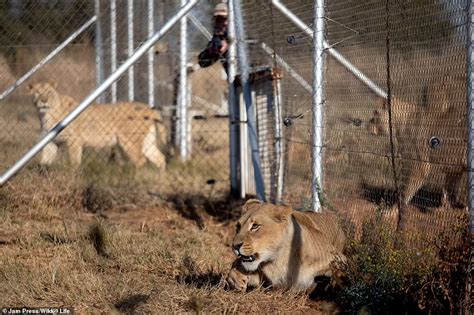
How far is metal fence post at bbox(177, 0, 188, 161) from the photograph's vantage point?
9.72m

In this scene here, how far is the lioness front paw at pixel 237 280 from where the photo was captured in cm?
471

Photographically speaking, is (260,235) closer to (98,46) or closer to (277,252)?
(277,252)

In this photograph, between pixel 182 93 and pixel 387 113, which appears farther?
pixel 182 93

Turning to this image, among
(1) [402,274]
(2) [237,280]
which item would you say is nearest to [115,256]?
(2) [237,280]

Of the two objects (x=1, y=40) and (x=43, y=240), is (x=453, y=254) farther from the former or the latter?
(x=1, y=40)

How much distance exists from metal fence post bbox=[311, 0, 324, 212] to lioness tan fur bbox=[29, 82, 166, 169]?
5300mm

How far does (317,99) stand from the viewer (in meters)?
5.89

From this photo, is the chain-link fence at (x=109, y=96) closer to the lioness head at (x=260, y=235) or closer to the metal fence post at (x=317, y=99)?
the metal fence post at (x=317, y=99)

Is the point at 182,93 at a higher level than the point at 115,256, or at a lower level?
higher

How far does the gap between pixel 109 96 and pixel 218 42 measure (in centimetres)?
379

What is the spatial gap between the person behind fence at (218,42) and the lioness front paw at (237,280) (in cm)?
370

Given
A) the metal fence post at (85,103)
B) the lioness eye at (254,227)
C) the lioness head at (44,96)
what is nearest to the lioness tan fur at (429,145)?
the lioness eye at (254,227)

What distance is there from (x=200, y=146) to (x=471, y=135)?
7.75 metres

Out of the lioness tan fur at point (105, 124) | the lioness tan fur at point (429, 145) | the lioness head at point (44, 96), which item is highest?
the lioness head at point (44, 96)
